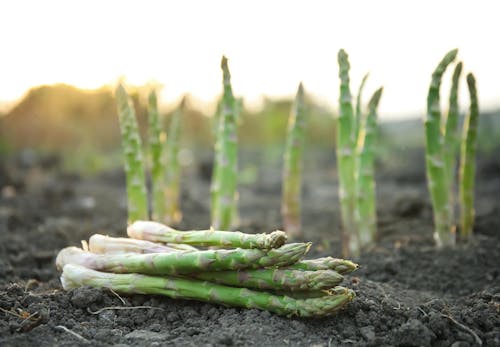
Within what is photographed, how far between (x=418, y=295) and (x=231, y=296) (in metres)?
1.55

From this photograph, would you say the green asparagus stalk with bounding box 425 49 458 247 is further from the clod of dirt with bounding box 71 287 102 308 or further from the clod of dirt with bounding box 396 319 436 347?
the clod of dirt with bounding box 71 287 102 308

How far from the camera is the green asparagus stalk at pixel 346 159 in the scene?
5078 mm

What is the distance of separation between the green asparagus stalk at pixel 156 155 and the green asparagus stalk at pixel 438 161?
2888 millimetres

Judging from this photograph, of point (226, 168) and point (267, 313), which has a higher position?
point (226, 168)

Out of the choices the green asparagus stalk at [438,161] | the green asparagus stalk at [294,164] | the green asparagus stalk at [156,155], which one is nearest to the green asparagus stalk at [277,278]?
the green asparagus stalk at [438,161]

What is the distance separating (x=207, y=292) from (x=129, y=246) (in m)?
0.79

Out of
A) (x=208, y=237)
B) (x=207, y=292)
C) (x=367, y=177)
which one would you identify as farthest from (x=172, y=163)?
(x=207, y=292)

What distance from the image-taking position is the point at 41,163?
11.5 meters

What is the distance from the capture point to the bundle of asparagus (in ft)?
10.5

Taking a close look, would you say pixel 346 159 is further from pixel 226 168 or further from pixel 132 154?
pixel 132 154

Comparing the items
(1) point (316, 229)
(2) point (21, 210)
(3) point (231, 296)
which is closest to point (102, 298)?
(3) point (231, 296)

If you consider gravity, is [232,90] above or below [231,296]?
above

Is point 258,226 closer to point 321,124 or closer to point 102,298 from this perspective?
point 102,298

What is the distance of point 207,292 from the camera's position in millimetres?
3447
